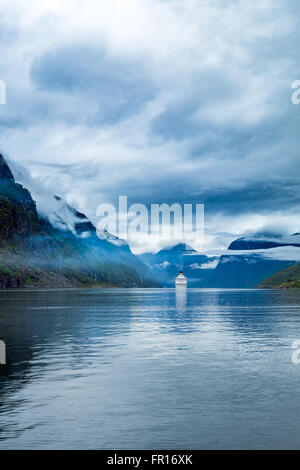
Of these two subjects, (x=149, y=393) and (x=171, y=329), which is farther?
(x=171, y=329)

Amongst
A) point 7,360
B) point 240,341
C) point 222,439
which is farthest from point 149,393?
point 240,341

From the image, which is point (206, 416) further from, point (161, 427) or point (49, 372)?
point (49, 372)

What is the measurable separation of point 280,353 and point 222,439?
31.9m

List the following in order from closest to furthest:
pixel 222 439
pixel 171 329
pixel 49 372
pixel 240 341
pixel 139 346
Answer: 1. pixel 222 439
2. pixel 49 372
3. pixel 139 346
4. pixel 240 341
5. pixel 171 329

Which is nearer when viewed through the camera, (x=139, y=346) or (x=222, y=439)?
(x=222, y=439)

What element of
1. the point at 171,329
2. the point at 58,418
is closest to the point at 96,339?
the point at 171,329

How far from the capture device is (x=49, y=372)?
41.9m

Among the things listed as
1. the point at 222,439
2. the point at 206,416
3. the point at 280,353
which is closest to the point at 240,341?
the point at 280,353

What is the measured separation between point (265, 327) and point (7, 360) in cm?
5194
